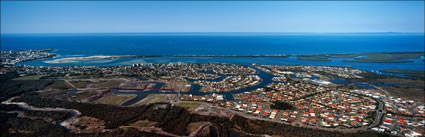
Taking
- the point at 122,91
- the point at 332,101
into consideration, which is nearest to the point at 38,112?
the point at 122,91

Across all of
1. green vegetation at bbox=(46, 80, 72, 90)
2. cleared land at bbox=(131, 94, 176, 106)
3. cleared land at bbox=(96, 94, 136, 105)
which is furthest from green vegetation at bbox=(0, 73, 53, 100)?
cleared land at bbox=(131, 94, 176, 106)

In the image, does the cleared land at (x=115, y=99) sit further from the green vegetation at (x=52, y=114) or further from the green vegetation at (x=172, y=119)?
the green vegetation at (x=52, y=114)

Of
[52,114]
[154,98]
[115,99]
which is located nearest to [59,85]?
[115,99]

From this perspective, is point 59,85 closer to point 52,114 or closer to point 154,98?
point 52,114

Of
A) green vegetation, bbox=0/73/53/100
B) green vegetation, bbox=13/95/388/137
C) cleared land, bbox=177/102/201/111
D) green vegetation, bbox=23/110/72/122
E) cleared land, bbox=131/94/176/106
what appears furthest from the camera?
green vegetation, bbox=0/73/53/100

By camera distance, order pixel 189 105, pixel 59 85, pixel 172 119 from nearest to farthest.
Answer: pixel 172 119, pixel 189 105, pixel 59 85

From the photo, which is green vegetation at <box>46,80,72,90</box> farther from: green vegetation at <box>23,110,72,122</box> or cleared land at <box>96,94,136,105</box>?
green vegetation at <box>23,110,72,122</box>

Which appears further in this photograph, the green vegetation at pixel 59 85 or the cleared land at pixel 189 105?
the green vegetation at pixel 59 85

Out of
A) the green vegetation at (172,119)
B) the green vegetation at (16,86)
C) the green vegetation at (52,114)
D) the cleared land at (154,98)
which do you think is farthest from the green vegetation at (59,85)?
the cleared land at (154,98)

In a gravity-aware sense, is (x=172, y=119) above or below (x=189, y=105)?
below

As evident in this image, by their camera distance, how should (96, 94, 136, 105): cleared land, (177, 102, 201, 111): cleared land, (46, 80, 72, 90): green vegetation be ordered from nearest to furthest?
(177, 102, 201, 111): cleared land, (96, 94, 136, 105): cleared land, (46, 80, 72, 90): green vegetation

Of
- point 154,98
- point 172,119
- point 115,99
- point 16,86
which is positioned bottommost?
point 172,119
